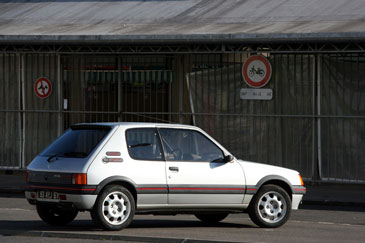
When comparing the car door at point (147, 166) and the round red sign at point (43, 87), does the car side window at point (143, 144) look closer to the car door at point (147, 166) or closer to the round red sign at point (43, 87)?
the car door at point (147, 166)

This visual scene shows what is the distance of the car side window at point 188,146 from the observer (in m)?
12.0

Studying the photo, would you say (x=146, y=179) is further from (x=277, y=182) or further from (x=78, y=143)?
(x=277, y=182)

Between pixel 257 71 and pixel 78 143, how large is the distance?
29.0 feet

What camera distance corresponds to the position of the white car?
36.9 feet

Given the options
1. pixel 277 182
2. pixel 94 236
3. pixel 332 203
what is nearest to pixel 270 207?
pixel 277 182

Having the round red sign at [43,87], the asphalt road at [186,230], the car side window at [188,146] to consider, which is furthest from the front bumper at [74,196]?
the round red sign at [43,87]

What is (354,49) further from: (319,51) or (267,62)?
(267,62)

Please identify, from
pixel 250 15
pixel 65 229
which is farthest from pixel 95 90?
pixel 65 229

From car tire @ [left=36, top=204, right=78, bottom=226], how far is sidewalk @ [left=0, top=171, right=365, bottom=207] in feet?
19.8

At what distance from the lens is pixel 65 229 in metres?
11.7

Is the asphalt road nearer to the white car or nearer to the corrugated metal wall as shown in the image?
the white car

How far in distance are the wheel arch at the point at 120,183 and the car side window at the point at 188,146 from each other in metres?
0.68

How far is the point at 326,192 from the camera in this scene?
18.4 meters

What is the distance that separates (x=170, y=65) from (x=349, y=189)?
5.14 m
